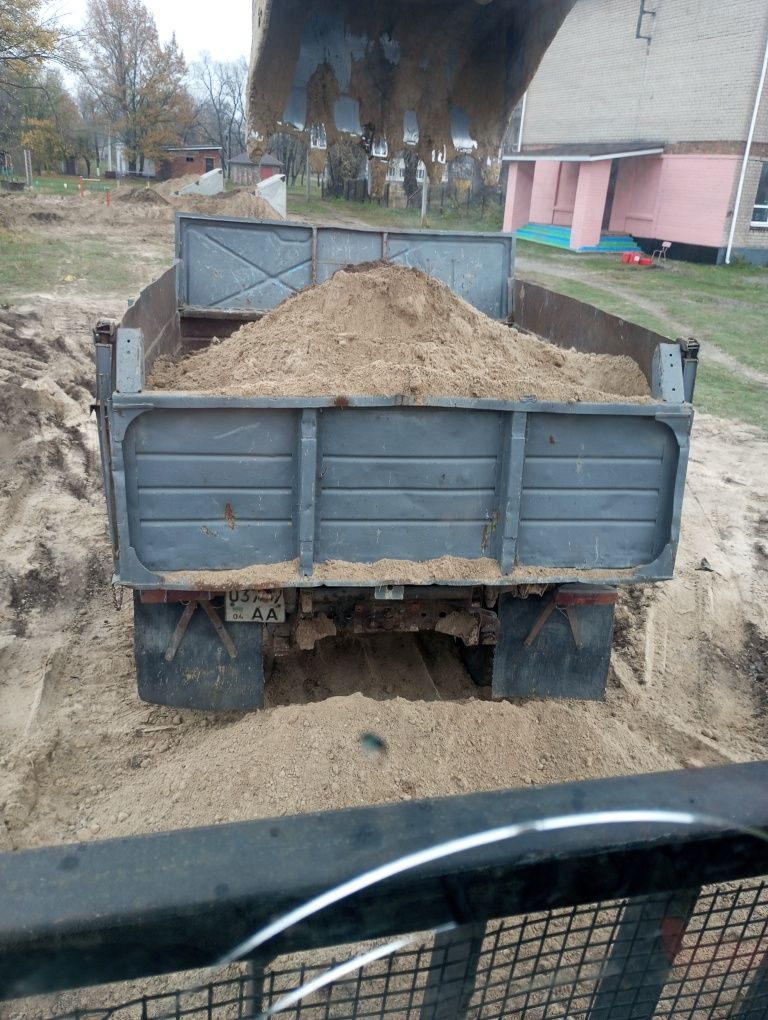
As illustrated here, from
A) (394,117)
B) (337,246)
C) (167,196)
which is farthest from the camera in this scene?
(167,196)

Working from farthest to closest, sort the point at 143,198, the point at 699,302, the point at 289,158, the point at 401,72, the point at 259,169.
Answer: the point at 289,158 < the point at 259,169 < the point at 143,198 < the point at 699,302 < the point at 401,72

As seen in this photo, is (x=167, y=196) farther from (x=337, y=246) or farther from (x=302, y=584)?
(x=302, y=584)

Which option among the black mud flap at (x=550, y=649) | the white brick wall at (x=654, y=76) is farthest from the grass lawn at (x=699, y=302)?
the black mud flap at (x=550, y=649)

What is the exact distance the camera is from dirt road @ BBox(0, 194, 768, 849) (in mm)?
3865

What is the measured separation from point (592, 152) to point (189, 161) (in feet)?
109

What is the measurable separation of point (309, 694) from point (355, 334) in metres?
2.06

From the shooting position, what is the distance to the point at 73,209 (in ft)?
88.7

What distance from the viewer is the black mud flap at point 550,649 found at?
14.5 ft

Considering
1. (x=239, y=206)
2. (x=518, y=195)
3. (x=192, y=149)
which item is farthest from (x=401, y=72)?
(x=192, y=149)

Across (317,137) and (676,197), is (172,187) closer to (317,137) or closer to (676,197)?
(676,197)

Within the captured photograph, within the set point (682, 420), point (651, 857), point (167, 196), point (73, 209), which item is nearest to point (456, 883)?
point (651, 857)

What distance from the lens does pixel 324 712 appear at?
4.21 meters

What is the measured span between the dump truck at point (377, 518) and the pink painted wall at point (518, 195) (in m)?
28.7

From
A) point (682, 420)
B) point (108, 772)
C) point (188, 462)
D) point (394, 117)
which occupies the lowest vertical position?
point (108, 772)
